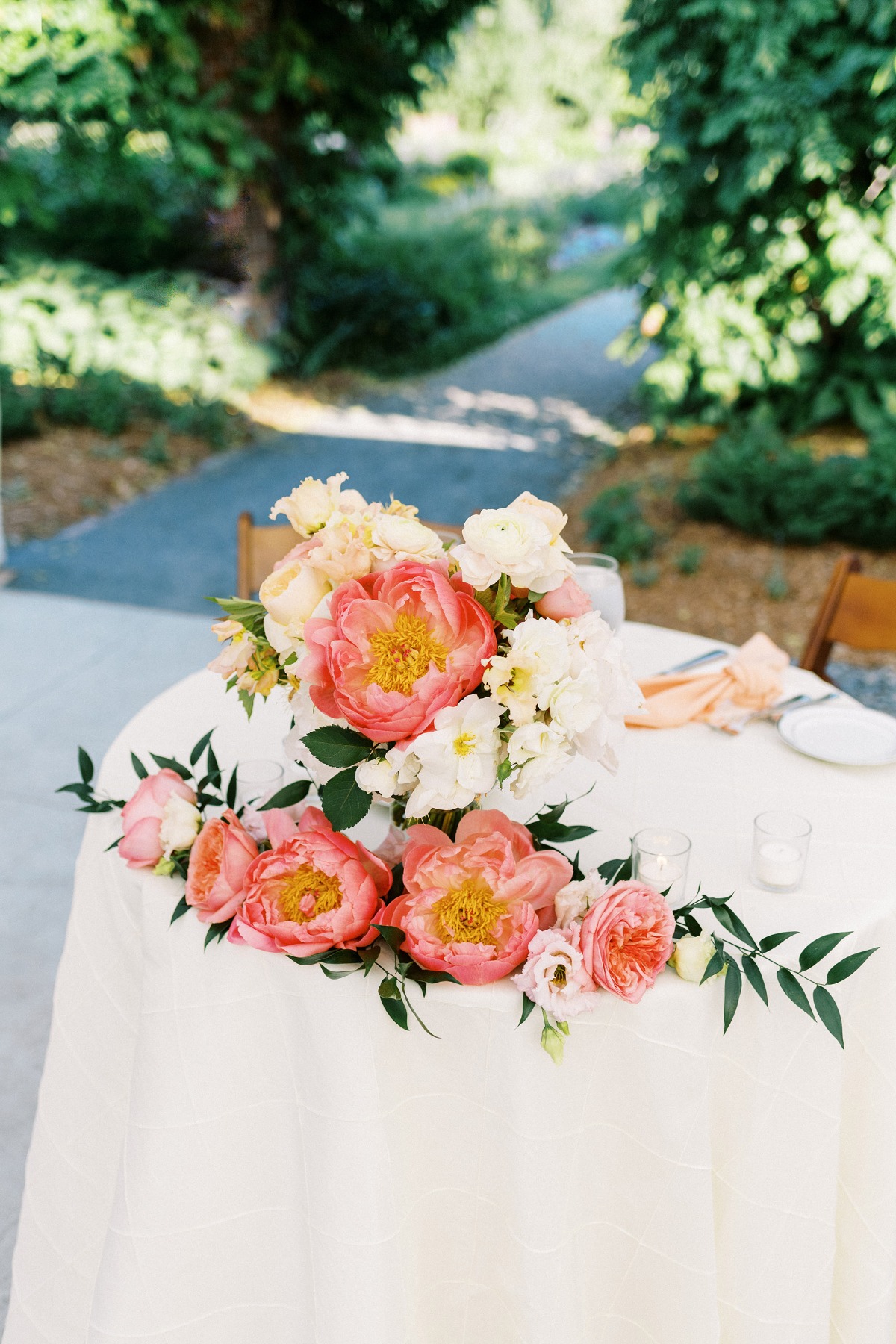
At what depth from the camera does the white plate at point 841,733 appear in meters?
1.63

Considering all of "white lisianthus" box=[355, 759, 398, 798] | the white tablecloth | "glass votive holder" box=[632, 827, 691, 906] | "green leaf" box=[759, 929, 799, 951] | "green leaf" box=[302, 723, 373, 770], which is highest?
"green leaf" box=[302, 723, 373, 770]

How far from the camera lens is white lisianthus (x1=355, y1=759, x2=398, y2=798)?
101 cm

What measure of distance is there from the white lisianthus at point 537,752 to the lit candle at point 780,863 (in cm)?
43

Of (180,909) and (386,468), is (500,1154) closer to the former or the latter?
(180,909)

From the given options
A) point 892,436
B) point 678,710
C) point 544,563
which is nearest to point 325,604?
point 544,563

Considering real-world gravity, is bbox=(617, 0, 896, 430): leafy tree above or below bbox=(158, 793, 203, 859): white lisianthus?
above

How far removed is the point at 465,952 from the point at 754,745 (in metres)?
0.76

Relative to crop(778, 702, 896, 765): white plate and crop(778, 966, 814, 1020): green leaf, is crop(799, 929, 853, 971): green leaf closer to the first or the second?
crop(778, 966, 814, 1020): green leaf

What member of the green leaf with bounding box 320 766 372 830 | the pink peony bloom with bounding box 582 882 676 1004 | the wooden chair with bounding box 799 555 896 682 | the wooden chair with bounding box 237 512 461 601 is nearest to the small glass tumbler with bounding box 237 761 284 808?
the green leaf with bounding box 320 766 372 830

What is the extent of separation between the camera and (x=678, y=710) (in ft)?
5.73

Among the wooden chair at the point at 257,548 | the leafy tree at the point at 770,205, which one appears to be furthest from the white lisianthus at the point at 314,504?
the leafy tree at the point at 770,205

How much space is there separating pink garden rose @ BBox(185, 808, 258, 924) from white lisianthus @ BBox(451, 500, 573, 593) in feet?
1.41

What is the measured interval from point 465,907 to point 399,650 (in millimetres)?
304

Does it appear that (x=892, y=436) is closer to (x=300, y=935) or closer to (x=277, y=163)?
(x=300, y=935)
